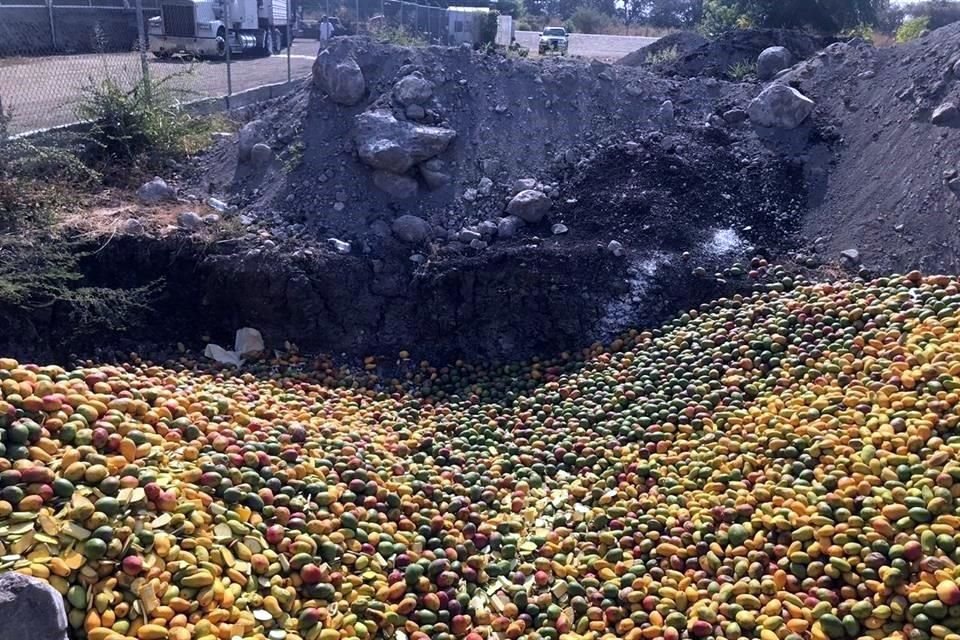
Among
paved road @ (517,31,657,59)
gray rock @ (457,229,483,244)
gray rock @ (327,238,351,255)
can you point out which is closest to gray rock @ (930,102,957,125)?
gray rock @ (457,229,483,244)

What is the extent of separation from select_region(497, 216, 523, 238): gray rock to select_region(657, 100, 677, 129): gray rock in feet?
9.84

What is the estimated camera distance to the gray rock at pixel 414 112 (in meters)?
10.6

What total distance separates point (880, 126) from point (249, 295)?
8178 millimetres

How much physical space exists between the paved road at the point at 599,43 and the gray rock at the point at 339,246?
79.4 feet

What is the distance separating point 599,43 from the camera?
37562 millimetres

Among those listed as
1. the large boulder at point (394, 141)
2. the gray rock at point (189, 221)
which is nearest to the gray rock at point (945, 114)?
the large boulder at point (394, 141)

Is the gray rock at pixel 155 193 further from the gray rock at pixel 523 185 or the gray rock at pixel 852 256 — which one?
the gray rock at pixel 852 256

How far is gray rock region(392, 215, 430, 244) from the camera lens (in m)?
9.70

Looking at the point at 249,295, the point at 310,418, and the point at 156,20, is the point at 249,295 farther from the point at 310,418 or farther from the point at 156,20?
the point at 156,20

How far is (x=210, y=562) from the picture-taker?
15.3 ft

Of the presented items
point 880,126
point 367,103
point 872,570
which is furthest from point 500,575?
point 880,126

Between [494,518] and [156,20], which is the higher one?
[156,20]

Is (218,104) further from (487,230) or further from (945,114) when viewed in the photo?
(945,114)

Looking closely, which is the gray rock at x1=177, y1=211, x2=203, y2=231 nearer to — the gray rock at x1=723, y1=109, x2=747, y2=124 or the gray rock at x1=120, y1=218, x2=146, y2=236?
the gray rock at x1=120, y1=218, x2=146, y2=236
